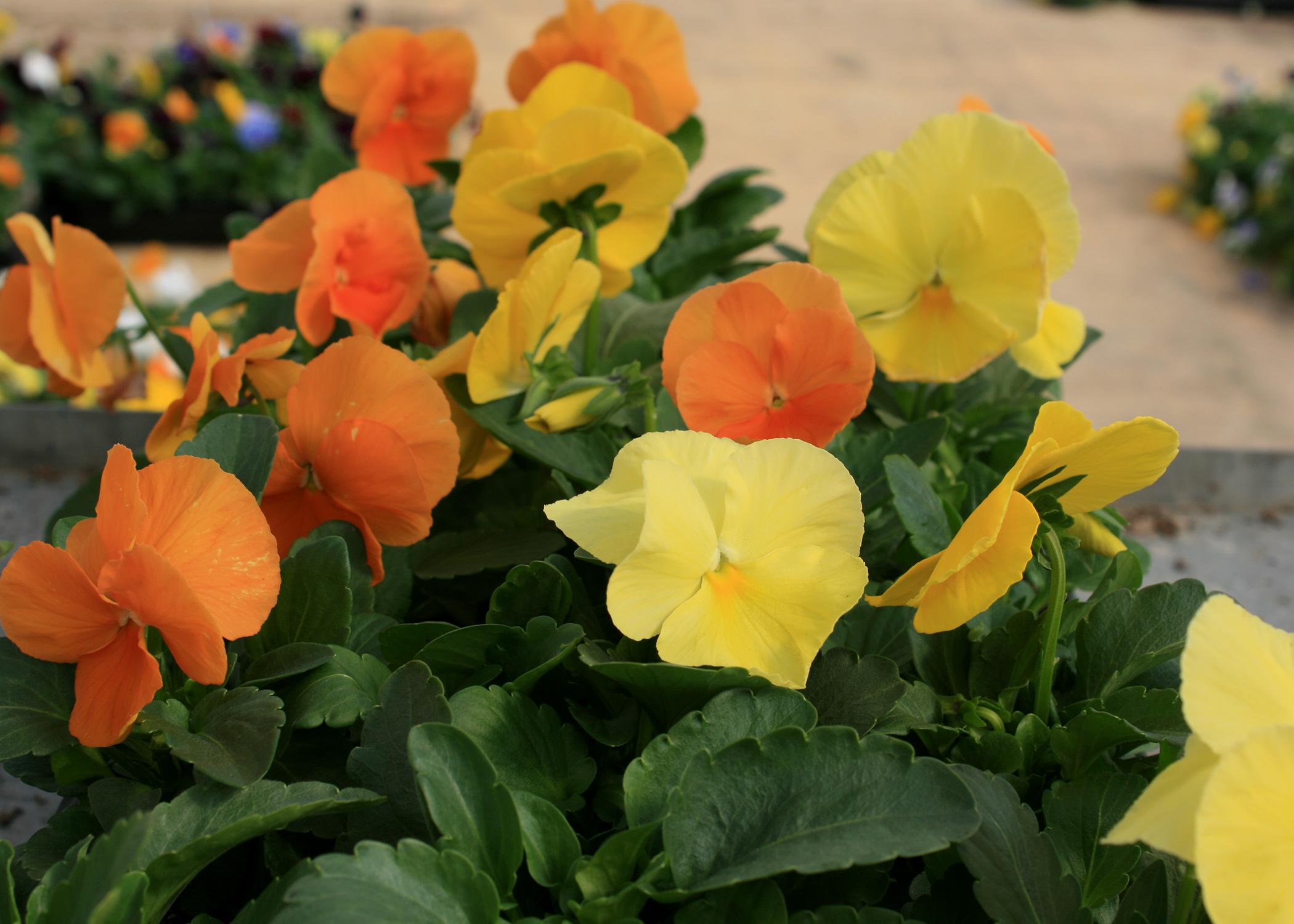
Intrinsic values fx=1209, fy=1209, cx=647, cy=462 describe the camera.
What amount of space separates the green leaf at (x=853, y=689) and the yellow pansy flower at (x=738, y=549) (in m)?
0.05

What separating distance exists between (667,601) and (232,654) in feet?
0.78

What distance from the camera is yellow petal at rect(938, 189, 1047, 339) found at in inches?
28.1

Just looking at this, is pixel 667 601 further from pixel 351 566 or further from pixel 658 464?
pixel 351 566

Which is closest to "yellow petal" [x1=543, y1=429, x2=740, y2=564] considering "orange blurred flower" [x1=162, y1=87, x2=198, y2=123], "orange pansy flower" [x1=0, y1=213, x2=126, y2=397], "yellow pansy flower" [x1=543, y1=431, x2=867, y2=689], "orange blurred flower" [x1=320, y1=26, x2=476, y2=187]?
"yellow pansy flower" [x1=543, y1=431, x2=867, y2=689]

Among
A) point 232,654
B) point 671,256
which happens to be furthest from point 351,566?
point 671,256

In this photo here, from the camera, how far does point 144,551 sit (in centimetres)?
50

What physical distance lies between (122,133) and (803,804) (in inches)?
160

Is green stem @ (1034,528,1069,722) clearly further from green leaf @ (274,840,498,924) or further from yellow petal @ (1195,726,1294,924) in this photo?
green leaf @ (274,840,498,924)

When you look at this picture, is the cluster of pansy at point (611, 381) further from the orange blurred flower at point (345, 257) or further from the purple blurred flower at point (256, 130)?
the purple blurred flower at point (256, 130)

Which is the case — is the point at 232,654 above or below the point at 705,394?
below

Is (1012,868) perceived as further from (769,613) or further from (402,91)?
(402,91)

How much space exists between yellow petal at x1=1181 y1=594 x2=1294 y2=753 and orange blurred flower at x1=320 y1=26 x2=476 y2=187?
79 cm

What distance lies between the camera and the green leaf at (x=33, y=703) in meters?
0.57

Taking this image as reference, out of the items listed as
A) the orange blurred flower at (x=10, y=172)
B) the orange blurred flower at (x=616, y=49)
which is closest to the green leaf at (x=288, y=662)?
the orange blurred flower at (x=616, y=49)
